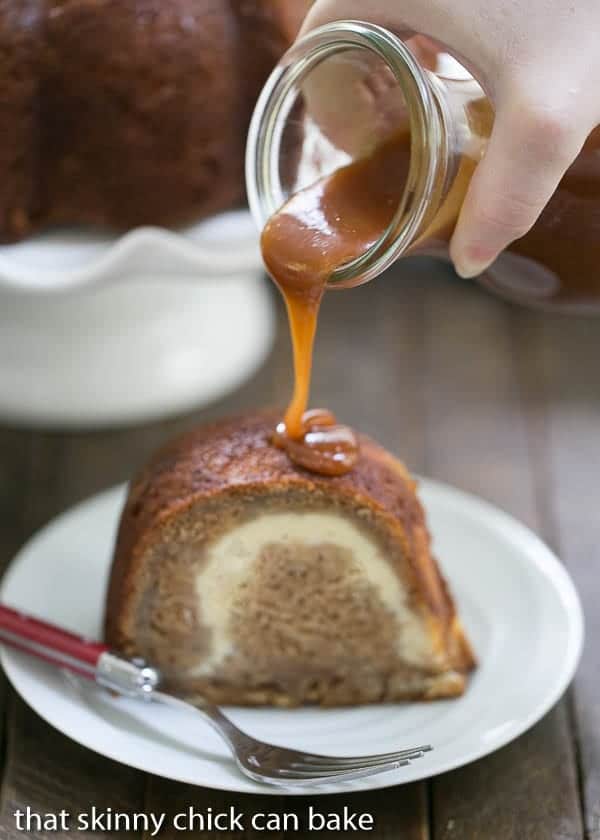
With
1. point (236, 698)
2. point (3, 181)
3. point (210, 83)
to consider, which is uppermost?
point (210, 83)

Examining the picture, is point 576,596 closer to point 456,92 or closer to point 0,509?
point 456,92

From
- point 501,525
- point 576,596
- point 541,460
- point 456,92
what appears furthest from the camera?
point 541,460

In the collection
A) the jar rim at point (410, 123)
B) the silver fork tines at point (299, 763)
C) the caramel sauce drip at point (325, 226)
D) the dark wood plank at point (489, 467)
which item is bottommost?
the dark wood plank at point (489, 467)


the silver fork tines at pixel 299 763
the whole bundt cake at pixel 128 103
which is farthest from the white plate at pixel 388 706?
the whole bundt cake at pixel 128 103

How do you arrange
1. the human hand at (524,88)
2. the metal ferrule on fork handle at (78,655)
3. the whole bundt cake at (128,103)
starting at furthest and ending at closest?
the whole bundt cake at (128,103) → the metal ferrule on fork handle at (78,655) → the human hand at (524,88)

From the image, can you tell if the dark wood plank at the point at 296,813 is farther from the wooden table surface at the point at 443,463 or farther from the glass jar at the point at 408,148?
the glass jar at the point at 408,148

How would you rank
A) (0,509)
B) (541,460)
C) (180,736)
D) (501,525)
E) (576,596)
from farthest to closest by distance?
(541,460)
(0,509)
(501,525)
(576,596)
(180,736)

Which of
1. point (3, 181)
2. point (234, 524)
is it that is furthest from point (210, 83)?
point (234, 524)

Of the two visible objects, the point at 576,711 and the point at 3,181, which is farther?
the point at 3,181

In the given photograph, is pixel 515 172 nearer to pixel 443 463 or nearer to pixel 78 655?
pixel 78 655
